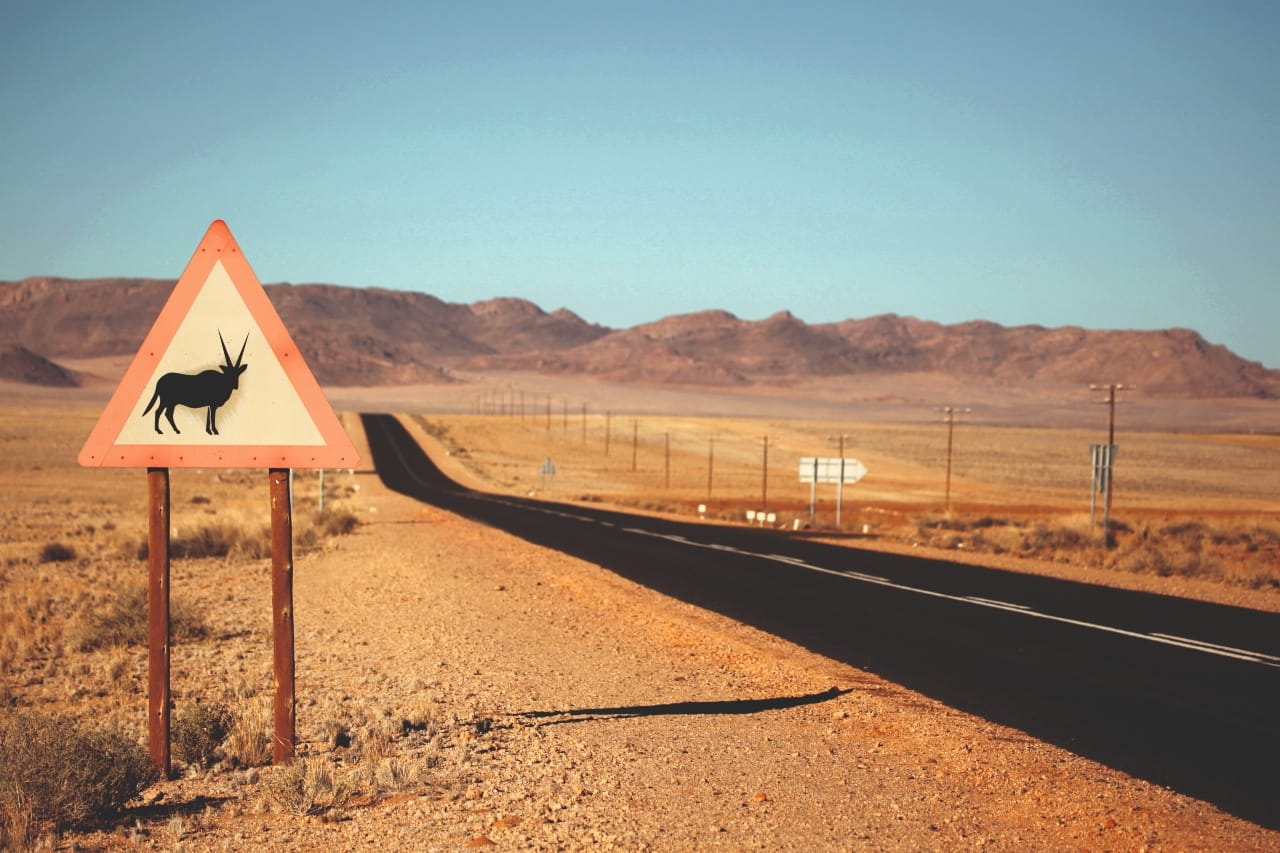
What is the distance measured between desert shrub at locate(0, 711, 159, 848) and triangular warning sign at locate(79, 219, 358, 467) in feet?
4.60

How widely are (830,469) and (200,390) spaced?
32567 mm

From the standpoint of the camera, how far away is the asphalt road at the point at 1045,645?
297 inches

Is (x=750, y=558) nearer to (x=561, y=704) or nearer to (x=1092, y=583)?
(x=1092, y=583)

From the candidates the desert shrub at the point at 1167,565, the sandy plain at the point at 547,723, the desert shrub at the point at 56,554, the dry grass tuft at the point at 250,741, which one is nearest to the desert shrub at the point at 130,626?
the sandy plain at the point at 547,723

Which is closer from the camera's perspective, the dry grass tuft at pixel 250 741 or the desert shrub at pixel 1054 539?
the dry grass tuft at pixel 250 741

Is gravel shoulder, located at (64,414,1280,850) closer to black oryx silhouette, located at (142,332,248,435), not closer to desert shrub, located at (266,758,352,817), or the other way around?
desert shrub, located at (266,758,352,817)

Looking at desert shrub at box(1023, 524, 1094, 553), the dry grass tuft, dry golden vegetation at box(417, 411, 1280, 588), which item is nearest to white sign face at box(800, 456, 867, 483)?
dry golden vegetation at box(417, 411, 1280, 588)

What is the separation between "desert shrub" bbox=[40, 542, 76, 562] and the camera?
23.8 m

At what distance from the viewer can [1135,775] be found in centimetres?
672

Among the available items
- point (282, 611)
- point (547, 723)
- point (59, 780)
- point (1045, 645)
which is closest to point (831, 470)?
point (1045, 645)

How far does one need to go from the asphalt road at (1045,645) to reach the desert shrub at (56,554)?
977 centimetres

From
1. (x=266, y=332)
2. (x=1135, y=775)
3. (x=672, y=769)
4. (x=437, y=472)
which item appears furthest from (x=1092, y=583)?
(x=437, y=472)

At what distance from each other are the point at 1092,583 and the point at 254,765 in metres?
15.2

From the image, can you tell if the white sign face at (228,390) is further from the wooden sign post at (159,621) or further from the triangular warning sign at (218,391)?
the wooden sign post at (159,621)
